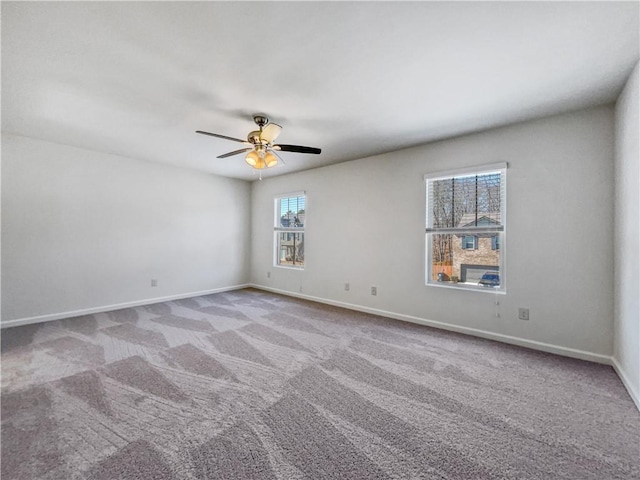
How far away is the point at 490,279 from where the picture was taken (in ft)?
10.4

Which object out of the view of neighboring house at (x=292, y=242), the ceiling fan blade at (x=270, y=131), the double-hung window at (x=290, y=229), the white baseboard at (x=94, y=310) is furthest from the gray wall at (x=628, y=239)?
the white baseboard at (x=94, y=310)

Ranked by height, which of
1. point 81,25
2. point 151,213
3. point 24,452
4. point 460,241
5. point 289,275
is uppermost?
point 81,25

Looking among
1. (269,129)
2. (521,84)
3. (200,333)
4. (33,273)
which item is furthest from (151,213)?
(521,84)

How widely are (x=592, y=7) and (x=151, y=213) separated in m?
5.62

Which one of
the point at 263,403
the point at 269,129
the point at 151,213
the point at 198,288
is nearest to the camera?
the point at 263,403

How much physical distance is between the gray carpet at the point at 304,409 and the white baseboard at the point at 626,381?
0.17 ft

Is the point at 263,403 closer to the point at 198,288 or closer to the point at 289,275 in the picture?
the point at 289,275

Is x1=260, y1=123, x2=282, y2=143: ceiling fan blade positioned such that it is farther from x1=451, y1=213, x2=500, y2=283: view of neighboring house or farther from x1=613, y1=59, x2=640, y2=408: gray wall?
x1=613, y1=59, x2=640, y2=408: gray wall

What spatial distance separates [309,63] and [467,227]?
2.65m

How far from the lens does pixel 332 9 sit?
1498 mm

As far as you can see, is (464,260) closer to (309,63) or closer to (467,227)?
(467,227)

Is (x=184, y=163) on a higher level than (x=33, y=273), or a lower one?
higher

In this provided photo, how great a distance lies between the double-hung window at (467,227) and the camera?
310 cm

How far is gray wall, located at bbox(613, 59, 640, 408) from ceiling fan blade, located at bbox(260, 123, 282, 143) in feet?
9.49
